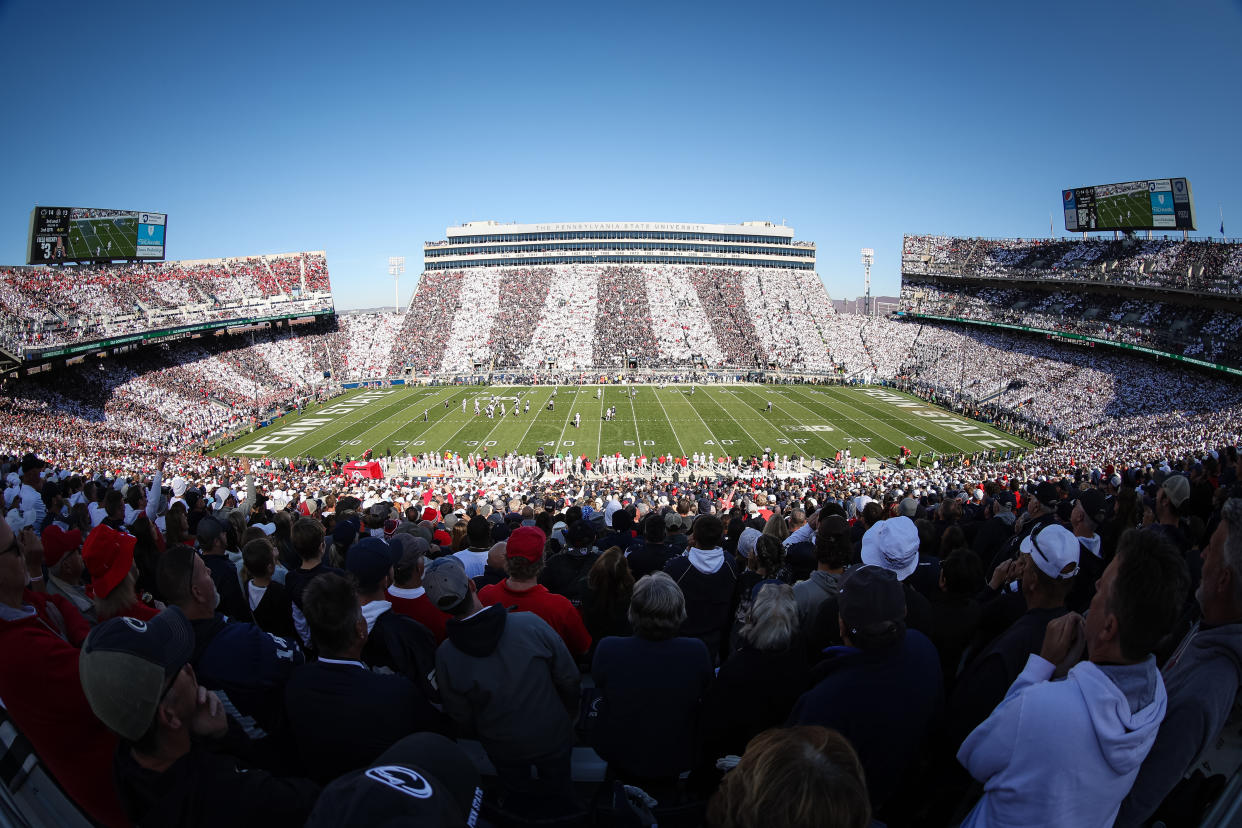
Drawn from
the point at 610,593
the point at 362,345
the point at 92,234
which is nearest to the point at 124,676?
the point at 610,593

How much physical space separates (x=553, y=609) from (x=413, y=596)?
3.03 feet

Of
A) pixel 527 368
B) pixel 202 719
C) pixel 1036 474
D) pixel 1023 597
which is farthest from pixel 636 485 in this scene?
pixel 527 368

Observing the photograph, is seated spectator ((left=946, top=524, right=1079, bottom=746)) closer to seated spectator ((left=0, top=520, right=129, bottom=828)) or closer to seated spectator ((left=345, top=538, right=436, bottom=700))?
seated spectator ((left=345, top=538, right=436, bottom=700))

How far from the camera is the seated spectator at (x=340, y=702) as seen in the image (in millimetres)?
2623

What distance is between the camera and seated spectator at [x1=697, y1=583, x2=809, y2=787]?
2.89 meters

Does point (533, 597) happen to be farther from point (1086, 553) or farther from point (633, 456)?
point (633, 456)

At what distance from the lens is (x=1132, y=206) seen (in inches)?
1873

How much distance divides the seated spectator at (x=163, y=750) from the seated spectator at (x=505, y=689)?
0.88m

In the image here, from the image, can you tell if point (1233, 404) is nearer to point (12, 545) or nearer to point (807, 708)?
point (807, 708)

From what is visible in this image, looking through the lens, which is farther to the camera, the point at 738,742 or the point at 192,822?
the point at 738,742

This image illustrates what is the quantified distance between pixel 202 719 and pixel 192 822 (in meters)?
0.41

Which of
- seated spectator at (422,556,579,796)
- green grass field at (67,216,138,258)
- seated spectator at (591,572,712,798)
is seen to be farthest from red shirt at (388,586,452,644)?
green grass field at (67,216,138,258)

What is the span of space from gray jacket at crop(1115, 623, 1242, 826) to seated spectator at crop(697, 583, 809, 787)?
4.13ft

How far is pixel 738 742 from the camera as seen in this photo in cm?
292
